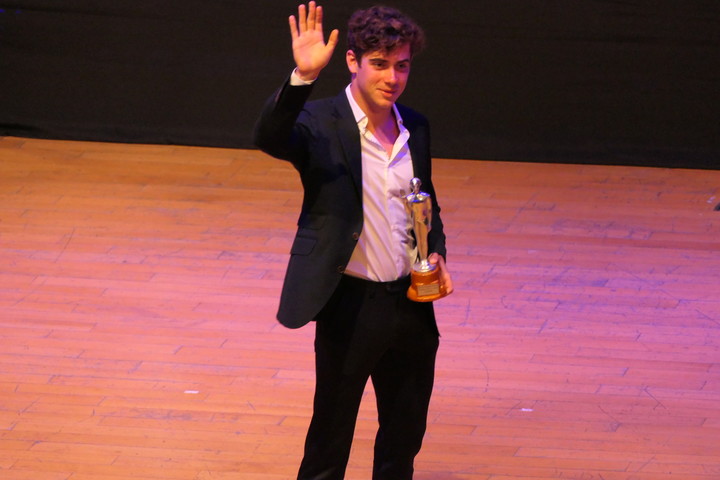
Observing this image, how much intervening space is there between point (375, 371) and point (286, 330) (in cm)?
162

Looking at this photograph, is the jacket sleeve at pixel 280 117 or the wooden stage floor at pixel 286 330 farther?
the wooden stage floor at pixel 286 330

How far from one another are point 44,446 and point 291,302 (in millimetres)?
1315

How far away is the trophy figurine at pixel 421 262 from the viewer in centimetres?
243

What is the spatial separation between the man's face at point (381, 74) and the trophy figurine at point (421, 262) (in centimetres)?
21

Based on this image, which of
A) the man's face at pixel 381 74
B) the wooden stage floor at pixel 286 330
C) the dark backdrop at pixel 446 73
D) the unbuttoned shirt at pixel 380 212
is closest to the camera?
the man's face at pixel 381 74

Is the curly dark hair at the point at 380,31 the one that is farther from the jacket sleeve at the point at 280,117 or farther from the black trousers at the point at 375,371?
the black trousers at the point at 375,371

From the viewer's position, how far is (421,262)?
2469 millimetres

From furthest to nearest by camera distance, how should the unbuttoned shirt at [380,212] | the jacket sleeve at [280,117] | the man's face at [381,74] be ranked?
1. the unbuttoned shirt at [380,212]
2. the man's face at [381,74]
3. the jacket sleeve at [280,117]

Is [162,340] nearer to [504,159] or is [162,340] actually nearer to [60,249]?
[60,249]

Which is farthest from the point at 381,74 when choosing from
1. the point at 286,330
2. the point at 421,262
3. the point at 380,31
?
the point at 286,330

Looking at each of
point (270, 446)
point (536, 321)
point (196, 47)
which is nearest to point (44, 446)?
point (270, 446)

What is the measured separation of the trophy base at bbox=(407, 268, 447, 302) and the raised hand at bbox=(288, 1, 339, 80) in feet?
1.73

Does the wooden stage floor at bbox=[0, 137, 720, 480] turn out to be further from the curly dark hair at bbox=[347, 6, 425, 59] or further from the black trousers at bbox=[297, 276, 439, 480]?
the curly dark hair at bbox=[347, 6, 425, 59]

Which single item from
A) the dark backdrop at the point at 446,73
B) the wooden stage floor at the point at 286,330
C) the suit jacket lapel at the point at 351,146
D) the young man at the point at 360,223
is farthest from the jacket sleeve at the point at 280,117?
the dark backdrop at the point at 446,73
